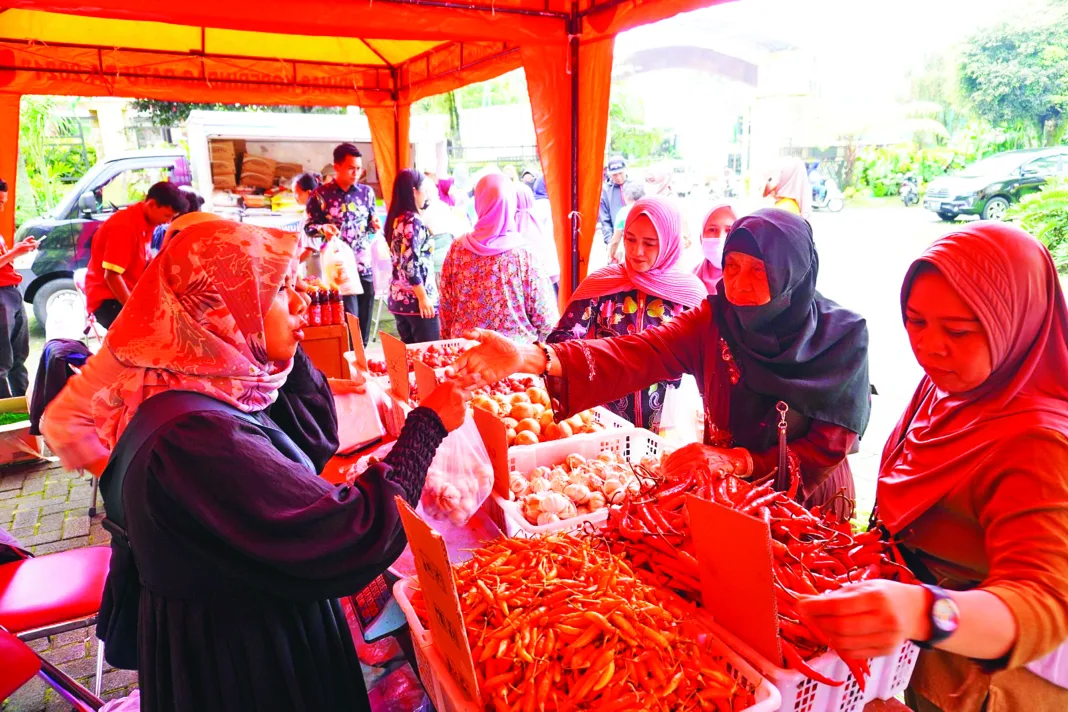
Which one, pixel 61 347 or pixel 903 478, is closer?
pixel 903 478

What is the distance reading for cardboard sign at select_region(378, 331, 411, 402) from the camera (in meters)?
2.61

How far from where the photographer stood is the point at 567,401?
2145mm

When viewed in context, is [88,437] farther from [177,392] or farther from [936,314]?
[936,314]

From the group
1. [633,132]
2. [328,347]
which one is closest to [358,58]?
[328,347]

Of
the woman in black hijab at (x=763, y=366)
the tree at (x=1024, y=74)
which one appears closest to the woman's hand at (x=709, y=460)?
the woman in black hijab at (x=763, y=366)

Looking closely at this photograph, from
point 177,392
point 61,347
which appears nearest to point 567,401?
point 177,392

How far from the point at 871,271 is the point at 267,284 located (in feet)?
29.7

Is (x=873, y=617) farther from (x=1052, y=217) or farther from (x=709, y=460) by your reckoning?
(x=1052, y=217)

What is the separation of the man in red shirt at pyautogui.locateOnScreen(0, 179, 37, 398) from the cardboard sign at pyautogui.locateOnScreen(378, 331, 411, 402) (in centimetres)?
381

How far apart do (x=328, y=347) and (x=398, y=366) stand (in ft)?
6.20

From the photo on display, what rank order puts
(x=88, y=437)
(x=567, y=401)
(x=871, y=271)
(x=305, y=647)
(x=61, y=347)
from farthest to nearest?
(x=871, y=271) → (x=61, y=347) → (x=567, y=401) → (x=88, y=437) → (x=305, y=647)

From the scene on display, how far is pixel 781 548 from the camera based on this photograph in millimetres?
1347

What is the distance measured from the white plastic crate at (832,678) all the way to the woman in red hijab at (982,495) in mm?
102

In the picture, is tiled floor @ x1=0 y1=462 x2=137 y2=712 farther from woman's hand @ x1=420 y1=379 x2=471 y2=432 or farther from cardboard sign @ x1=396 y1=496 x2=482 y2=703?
cardboard sign @ x1=396 y1=496 x2=482 y2=703
